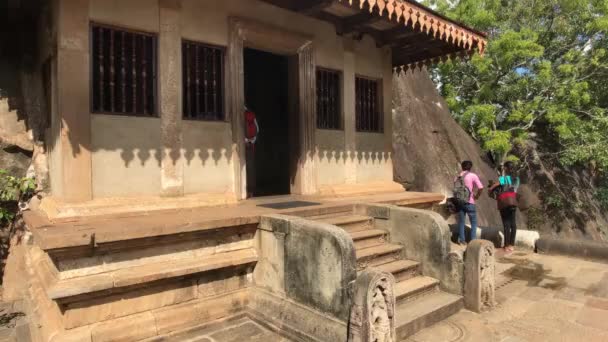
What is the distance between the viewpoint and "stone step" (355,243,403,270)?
5.23 m

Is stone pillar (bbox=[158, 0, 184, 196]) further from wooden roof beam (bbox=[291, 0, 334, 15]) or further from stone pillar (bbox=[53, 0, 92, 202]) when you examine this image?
wooden roof beam (bbox=[291, 0, 334, 15])

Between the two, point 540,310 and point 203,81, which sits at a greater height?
point 203,81

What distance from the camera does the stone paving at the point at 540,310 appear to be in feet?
14.7

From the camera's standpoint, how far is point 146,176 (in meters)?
5.46

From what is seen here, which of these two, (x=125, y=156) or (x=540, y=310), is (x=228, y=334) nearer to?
(x=125, y=156)

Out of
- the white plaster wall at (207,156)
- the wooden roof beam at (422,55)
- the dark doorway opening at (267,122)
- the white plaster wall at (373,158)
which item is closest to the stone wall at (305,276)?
the white plaster wall at (207,156)

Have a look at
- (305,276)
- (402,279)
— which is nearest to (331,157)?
(402,279)

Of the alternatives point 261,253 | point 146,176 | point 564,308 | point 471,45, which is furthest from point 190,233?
point 471,45

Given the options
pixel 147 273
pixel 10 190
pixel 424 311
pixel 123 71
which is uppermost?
pixel 123 71

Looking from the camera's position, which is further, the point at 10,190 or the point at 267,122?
the point at 267,122

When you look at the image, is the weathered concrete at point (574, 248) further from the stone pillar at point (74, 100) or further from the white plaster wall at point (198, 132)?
the stone pillar at point (74, 100)

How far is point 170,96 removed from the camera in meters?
5.68

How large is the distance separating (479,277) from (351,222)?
6.16 feet

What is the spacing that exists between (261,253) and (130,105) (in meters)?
2.81
